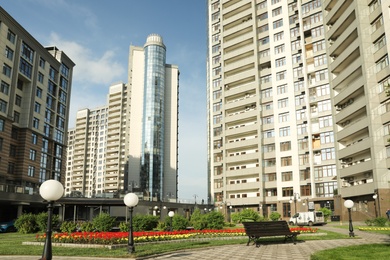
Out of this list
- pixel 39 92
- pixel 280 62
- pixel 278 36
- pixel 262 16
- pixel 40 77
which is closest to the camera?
pixel 39 92

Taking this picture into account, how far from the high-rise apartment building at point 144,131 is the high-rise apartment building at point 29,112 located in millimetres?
46285

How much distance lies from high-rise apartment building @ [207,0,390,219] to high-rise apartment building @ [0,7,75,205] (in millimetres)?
31994

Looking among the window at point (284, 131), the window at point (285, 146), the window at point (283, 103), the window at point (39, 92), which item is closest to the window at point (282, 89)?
the window at point (283, 103)

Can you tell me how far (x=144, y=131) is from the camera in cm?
11812

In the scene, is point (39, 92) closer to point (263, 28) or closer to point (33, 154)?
point (33, 154)

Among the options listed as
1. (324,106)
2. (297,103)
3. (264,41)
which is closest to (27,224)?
(324,106)

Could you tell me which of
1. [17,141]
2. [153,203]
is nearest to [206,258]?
[17,141]

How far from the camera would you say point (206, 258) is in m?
13.3

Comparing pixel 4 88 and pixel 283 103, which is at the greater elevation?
pixel 283 103

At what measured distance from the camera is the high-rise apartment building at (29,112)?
5238 cm

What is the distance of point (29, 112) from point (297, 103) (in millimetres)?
46232

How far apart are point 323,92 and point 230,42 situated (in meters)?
24.5

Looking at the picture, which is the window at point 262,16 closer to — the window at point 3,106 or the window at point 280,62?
the window at point 280,62

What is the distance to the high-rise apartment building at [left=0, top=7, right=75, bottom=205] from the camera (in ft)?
172
